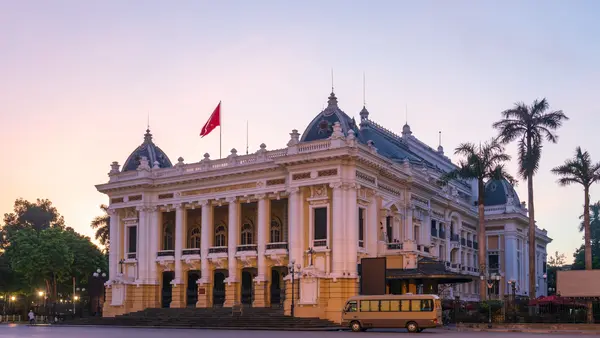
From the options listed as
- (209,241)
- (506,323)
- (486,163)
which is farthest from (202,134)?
(506,323)

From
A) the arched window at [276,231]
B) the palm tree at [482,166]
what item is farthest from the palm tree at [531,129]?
the arched window at [276,231]

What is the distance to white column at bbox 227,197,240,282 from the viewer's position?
202 ft

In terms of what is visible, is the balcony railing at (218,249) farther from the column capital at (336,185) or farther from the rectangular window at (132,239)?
the column capital at (336,185)

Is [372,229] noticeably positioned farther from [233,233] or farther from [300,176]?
[233,233]

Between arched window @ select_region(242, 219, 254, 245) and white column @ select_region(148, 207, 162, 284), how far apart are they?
7136 millimetres

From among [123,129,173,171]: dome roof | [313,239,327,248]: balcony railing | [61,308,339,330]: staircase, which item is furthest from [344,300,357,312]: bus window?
[123,129,173,171]: dome roof

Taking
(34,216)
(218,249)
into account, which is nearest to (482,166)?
(218,249)

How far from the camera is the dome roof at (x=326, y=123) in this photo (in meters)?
60.4

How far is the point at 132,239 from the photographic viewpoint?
67500 mm

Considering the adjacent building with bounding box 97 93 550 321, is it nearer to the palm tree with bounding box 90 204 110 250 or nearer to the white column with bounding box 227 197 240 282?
the white column with bounding box 227 197 240 282

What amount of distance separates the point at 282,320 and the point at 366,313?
7.58 m

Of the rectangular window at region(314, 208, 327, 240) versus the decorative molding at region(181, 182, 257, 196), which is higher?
the decorative molding at region(181, 182, 257, 196)

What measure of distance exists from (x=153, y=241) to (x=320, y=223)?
1705 cm

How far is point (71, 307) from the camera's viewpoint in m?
71.9
